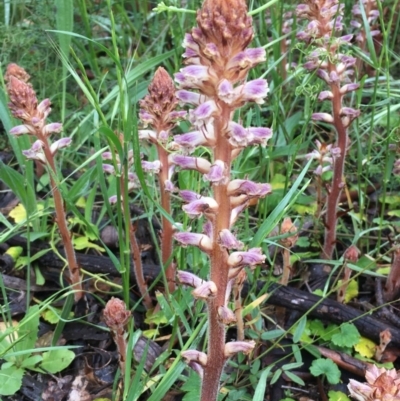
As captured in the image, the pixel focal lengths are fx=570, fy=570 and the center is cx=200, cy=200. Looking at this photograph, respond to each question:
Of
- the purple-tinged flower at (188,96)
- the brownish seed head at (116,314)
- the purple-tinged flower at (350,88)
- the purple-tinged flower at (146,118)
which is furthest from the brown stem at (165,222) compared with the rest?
the purple-tinged flower at (350,88)

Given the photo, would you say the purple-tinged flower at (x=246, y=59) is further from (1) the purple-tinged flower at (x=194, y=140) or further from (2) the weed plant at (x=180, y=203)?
(2) the weed plant at (x=180, y=203)

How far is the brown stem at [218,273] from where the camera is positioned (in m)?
1.66

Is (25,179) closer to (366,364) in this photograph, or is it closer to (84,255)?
(84,255)

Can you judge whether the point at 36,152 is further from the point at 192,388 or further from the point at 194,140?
the point at 192,388

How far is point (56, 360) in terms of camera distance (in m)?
2.43

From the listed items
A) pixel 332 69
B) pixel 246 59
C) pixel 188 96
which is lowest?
pixel 332 69

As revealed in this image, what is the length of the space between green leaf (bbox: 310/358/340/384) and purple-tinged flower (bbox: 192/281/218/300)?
80 centimetres

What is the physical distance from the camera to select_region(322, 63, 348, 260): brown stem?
2791 millimetres

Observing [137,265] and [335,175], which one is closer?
[137,265]

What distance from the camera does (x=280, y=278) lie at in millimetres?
2770

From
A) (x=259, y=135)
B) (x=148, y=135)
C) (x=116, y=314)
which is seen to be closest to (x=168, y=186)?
(x=148, y=135)

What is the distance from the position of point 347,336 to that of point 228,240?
1.04m

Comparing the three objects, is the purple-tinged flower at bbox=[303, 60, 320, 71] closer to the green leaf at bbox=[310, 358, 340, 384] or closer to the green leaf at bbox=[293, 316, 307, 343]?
the green leaf at bbox=[293, 316, 307, 343]

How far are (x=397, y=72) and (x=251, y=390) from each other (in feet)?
9.29
